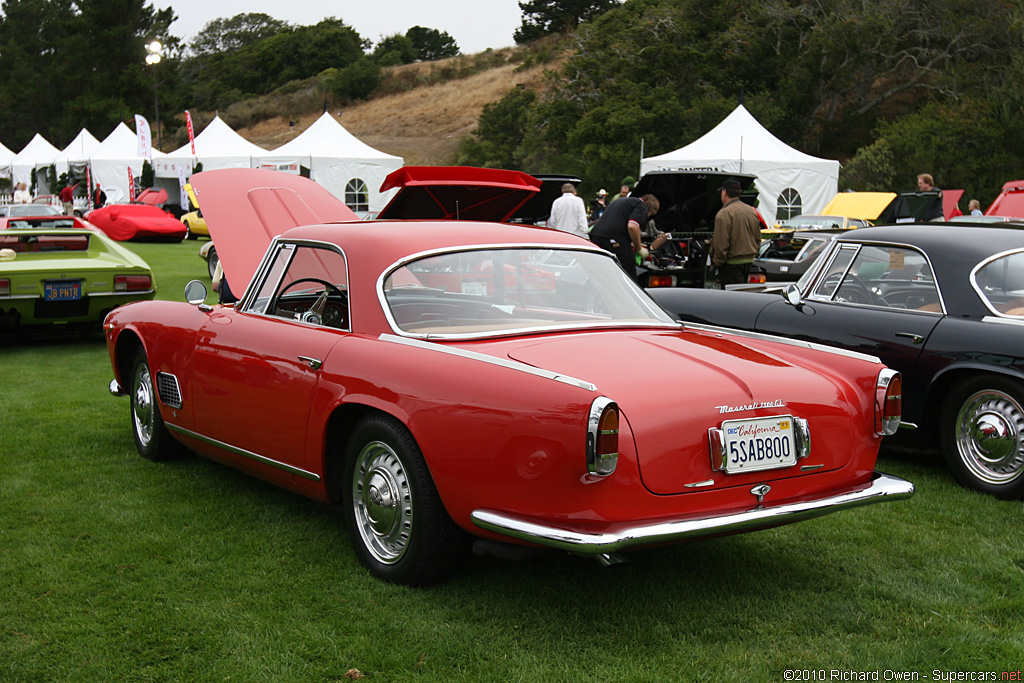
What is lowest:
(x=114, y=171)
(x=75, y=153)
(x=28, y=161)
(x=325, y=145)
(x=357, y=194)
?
(x=357, y=194)

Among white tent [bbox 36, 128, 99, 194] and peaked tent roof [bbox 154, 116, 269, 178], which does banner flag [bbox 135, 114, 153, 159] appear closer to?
peaked tent roof [bbox 154, 116, 269, 178]

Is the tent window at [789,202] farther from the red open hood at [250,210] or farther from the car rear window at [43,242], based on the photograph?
the red open hood at [250,210]

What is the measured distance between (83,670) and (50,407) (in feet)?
14.6

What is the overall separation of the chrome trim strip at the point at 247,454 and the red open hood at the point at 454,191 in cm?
445

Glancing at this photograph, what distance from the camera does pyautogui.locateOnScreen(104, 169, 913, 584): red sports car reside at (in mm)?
2986

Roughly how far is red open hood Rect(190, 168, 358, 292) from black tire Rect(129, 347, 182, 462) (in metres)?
1.00

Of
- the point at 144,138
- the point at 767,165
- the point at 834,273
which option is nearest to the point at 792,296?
the point at 834,273

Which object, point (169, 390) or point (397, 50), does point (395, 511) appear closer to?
point (169, 390)

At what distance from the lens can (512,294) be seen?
161 inches

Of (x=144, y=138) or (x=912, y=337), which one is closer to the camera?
(x=912, y=337)

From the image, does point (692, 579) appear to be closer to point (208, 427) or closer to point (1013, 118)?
point (208, 427)

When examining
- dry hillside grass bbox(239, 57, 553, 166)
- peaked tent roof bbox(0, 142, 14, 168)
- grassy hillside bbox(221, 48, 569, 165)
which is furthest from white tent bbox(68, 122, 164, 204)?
dry hillside grass bbox(239, 57, 553, 166)

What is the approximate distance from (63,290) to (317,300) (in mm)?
5585

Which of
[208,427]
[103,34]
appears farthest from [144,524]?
[103,34]
